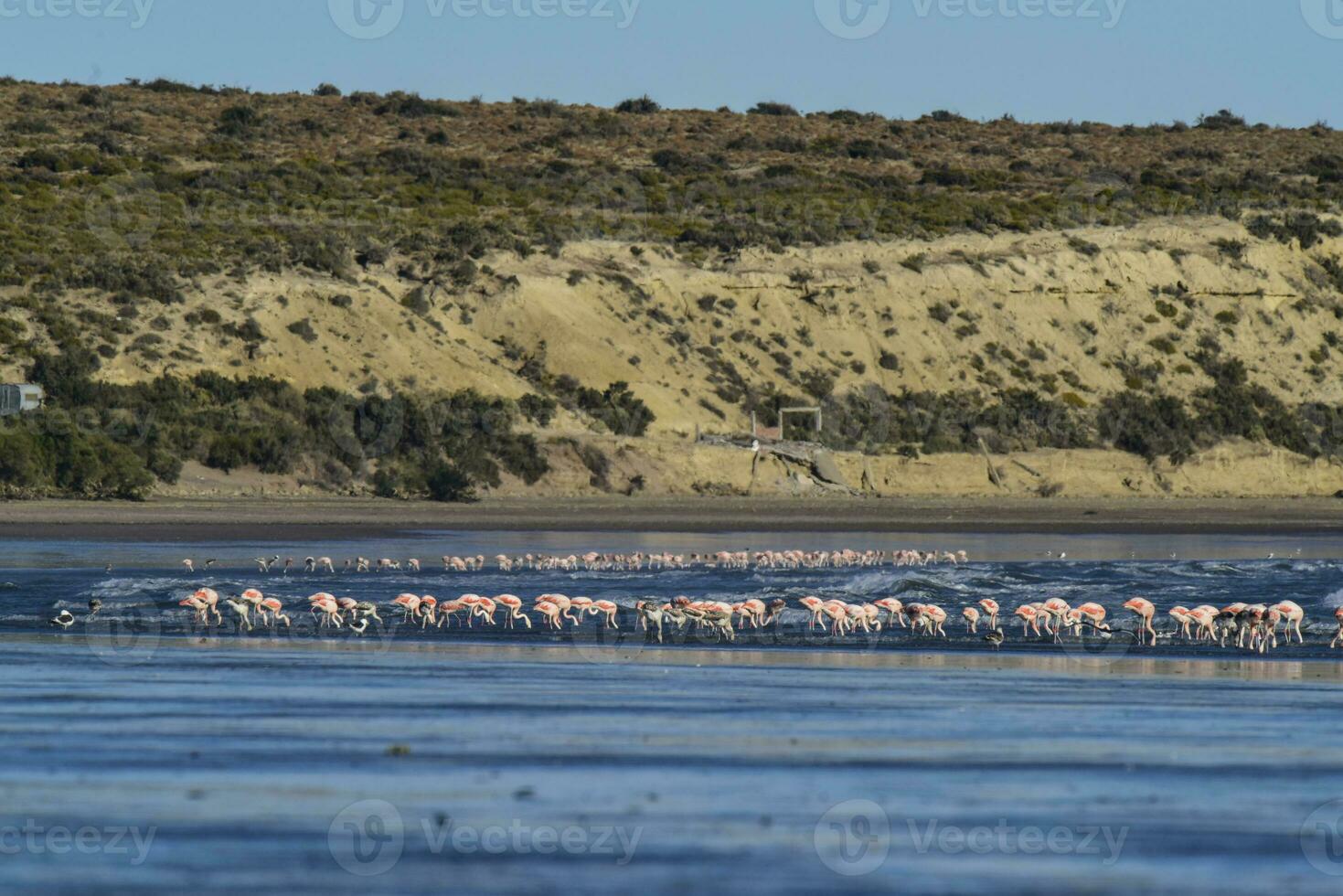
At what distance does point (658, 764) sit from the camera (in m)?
12.0

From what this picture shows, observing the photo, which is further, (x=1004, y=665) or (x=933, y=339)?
(x=933, y=339)

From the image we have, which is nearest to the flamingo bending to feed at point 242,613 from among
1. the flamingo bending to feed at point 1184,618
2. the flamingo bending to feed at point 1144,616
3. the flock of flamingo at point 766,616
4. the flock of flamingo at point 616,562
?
the flock of flamingo at point 766,616

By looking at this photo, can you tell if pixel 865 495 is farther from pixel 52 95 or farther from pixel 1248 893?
pixel 52 95

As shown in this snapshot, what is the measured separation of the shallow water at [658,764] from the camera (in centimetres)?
891

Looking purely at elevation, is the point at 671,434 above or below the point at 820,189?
below

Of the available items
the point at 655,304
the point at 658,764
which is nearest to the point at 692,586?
the point at 658,764

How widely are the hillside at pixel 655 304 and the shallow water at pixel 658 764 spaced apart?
3385 cm

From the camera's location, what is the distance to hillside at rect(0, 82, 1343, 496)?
58.2m

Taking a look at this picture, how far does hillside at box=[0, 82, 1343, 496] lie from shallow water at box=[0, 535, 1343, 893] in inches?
1333

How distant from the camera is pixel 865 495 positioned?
191 feet

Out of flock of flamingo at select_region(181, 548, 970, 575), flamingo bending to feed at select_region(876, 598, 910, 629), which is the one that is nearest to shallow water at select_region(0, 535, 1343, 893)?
flamingo bending to feed at select_region(876, 598, 910, 629)

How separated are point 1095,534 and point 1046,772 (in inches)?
1392

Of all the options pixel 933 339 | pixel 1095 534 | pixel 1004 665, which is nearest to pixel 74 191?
pixel 933 339

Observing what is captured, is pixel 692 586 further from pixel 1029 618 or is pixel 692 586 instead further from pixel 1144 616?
pixel 1144 616
